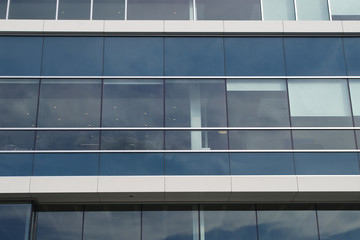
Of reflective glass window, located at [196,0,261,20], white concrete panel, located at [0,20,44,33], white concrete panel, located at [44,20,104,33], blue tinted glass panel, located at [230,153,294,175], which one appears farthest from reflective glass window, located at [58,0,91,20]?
blue tinted glass panel, located at [230,153,294,175]

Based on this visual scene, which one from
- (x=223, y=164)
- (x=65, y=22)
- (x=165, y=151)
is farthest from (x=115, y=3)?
(x=223, y=164)

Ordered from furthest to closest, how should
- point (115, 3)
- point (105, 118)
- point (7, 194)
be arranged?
1. point (115, 3)
2. point (105, 118)
3. point (7, 194)

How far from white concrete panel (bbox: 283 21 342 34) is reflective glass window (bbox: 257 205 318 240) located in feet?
18.2

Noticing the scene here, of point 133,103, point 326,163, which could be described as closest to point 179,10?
point 133,103

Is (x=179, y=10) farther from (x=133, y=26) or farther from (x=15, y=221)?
(x=15, y=221)

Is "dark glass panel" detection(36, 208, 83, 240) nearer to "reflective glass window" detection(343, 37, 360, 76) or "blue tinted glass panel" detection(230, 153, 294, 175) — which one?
"blue tinted glass panel" detection(230, 153, 294, 175)

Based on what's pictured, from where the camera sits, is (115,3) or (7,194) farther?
(115,3)

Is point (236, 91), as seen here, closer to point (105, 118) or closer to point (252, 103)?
point (252, 103)

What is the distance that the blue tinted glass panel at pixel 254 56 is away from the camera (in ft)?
52.5

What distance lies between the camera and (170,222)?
50.0 ft

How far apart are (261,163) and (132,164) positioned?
12.4ft

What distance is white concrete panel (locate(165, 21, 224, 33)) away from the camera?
16266 mm

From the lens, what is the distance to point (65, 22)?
53.3 feet

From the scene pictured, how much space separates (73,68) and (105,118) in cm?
198
